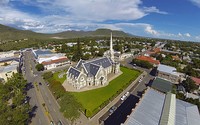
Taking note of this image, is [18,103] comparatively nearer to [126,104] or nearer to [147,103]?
[126,104]

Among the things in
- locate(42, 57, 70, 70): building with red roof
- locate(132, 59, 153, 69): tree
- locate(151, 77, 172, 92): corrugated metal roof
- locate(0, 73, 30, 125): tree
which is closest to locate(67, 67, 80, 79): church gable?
locate(0, 73, 30, 125): tree

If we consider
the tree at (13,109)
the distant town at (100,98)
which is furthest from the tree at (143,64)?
the tree at (13,109)

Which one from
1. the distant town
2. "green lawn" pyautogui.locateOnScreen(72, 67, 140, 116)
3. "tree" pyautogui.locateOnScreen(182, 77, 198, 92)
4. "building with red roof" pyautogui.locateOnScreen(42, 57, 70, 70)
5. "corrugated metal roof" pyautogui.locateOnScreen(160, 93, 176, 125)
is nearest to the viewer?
"corrugated metal roof" pyautogui.locateOnScreen(160, 93, 176, 125)

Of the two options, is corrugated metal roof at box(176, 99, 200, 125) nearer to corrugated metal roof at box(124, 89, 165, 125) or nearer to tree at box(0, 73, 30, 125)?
corrugated metal roof at box(124, 89, 165, 125)

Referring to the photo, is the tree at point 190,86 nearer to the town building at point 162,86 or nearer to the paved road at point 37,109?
the town building at point 162,86

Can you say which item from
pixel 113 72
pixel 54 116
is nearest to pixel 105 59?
pixel 113 72

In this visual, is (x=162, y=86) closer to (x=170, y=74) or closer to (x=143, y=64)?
(x=170, y=74)

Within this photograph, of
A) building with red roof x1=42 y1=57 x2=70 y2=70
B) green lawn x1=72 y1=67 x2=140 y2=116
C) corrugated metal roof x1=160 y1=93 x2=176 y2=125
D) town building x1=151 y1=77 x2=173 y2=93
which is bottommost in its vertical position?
green lawn x1=72 y1=67 x2=140 y2=116
